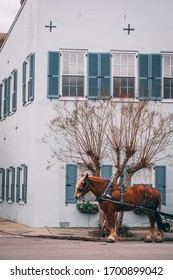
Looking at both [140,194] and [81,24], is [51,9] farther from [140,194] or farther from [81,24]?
[140,194]

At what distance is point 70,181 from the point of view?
2186 centimetres

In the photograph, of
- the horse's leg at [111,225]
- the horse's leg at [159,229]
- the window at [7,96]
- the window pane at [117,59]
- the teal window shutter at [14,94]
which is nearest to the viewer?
the horse's leg at [111,225]

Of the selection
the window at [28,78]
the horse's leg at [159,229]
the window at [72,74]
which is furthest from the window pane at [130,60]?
the horse's leg at [159,229]

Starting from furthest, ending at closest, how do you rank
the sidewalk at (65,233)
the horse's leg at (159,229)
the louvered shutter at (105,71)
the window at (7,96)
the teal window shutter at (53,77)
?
the window at (7,96), the louvered shutter at (105,71), the teal window shutter at (53,77), the sidewalk at (65,233), the horse's leg at (159,229)

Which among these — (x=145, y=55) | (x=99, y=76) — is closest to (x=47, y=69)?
(x=99, y=76)

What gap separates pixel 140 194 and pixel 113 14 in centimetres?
785

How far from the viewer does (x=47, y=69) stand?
22.0 m

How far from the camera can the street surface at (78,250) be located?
43.0ft

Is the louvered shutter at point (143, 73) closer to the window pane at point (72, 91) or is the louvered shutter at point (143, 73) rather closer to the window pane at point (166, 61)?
the window pane at point (166, 61)

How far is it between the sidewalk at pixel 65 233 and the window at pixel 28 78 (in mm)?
4756

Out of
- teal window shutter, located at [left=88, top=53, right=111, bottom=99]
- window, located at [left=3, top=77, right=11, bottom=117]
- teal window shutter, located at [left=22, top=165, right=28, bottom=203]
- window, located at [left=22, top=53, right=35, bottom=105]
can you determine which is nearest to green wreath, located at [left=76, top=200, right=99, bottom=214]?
teal window shutter, located at [left=22, top=165, right=28, bottom=203]

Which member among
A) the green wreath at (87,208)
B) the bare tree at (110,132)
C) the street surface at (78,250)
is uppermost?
the bare tree at (110,132)

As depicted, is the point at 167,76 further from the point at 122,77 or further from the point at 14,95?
the point at 14,95

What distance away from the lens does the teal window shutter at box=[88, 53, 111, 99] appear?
2197 centimetres
